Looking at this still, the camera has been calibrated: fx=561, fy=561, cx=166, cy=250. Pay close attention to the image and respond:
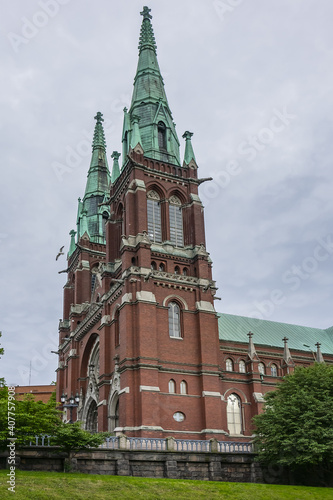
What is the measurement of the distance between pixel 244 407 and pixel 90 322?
16177 millimetres

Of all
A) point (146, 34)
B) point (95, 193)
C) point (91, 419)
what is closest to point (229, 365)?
point (91, 419)

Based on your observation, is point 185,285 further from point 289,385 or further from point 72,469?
point 72,469

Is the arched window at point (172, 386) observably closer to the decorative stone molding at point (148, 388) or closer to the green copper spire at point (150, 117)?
the decorative stone molding at point (148, 388)

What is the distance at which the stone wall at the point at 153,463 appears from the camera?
28.8 meters

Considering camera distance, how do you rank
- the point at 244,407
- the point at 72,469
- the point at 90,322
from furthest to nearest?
the point at 90,322 → the point at 244,407 → the point at 72,469

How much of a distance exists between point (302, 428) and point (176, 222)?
22247mm

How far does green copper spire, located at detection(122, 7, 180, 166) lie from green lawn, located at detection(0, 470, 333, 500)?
30.4 meters

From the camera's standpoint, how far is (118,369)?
140ft

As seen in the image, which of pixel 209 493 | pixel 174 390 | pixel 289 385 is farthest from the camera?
pixel 174 390

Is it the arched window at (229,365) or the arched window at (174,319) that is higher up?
the arched window at (174,319)

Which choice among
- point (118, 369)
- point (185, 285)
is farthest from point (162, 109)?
point (118, 369)

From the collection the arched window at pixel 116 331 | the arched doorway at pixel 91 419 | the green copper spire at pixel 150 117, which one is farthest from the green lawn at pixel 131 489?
the green copper spire at pixel 150 117

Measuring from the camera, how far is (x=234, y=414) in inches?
1930

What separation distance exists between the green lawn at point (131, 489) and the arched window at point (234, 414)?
17.3 meters
